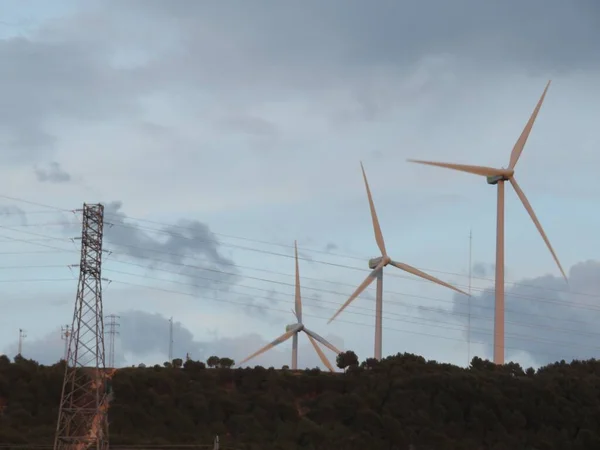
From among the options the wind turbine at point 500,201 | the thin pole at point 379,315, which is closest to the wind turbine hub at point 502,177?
the wind turbine at point 500,201

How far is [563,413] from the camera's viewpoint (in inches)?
5586

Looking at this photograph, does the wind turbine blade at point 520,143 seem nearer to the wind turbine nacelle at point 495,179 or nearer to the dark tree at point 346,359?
the wind turbine nacelle at point 495,179

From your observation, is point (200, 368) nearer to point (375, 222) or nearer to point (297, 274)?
point (297, 274)

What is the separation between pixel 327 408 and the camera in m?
137

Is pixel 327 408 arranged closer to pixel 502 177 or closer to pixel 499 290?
pixel 499 290

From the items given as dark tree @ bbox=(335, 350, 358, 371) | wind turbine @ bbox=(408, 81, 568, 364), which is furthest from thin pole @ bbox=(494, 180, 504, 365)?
dark tree @ bbox=(335, 350, 358, 371)

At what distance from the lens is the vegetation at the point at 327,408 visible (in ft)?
425

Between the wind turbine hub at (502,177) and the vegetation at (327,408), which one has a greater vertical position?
the wind turbine hub at (502,177)

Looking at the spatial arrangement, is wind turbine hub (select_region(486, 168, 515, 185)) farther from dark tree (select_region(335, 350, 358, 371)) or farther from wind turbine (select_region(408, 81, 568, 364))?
dark tree (select_region(335, 350, 358, 371))

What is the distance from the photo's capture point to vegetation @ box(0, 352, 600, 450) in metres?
130

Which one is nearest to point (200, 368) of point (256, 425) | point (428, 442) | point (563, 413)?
point (256, 425)

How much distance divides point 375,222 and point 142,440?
4199 cm

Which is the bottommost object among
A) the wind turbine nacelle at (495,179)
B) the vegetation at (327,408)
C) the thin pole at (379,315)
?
the vegetation at (327,408)

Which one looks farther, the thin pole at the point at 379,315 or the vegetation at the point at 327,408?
the thin pole at the point at 379,315
